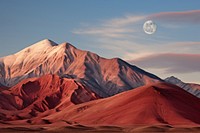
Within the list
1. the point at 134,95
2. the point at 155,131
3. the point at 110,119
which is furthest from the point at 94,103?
the point at 155,131

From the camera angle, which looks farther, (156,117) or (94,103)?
(94,103)

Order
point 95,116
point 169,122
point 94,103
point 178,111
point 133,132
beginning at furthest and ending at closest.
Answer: point 94,103 → point 95,116 → point 178,111 → point 169,122 → point 133,132

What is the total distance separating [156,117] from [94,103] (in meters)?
47.3

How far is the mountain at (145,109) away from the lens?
5610 inches

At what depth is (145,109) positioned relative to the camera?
149750 mm

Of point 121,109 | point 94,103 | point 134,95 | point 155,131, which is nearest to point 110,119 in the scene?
point 121,109

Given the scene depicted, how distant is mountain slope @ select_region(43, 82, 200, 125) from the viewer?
14275 centimetres

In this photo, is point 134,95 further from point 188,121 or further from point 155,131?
point 155,131

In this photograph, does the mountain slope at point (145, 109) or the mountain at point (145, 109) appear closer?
the mountain at point (145, 109)

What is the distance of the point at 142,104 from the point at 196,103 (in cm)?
2357

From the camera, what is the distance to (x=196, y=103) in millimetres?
165375

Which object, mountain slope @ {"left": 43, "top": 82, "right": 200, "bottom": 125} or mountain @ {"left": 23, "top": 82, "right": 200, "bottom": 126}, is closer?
mountain @ {"left": 23, "top": 82, "right": 200, "bottom": 126}

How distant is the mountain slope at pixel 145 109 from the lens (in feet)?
468

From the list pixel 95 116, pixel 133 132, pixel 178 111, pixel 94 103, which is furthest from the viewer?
pixel 94 103
